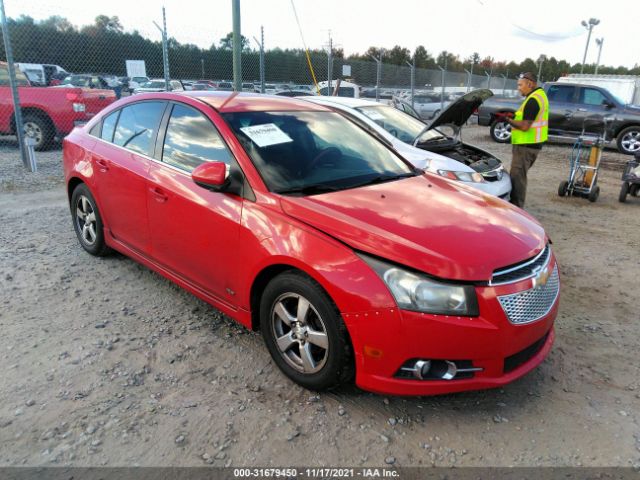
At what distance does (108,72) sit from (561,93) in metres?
16.4

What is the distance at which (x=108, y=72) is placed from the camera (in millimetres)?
19031

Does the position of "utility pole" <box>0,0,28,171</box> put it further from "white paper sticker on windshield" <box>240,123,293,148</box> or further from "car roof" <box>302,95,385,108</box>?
"white paper sticker on windshield" <box>240,123,293,148</box>

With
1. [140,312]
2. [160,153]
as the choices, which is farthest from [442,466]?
[160,153]

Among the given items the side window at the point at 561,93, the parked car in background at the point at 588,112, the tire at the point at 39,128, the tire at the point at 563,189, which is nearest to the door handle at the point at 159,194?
the tire at the point at 563,189

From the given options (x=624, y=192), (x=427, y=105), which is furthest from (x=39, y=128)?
(x=427, y=105)

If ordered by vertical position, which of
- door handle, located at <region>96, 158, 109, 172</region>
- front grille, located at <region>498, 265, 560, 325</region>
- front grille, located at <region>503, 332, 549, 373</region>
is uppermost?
door handle, located at <region>96, 158, 109, 172</region>

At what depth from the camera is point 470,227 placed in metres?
2.70

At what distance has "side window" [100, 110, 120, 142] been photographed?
4172mm

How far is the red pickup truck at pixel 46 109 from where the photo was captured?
930 centimetres

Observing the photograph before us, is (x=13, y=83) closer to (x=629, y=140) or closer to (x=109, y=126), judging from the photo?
(x=109, y=126)

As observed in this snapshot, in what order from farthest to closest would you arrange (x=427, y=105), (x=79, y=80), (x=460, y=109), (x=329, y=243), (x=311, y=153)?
(x=427, y=105) → (x=79, y=80) → (x=460, y=109) → (x=311, y=153) → (x=329, y=243)

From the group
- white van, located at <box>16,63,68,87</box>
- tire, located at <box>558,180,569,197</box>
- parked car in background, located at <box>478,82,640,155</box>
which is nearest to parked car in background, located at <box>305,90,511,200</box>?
tire, located at <box>558,180,569,197</box>

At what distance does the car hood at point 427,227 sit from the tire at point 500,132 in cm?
1243

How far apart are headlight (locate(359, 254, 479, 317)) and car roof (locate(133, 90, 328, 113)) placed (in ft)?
5.85
